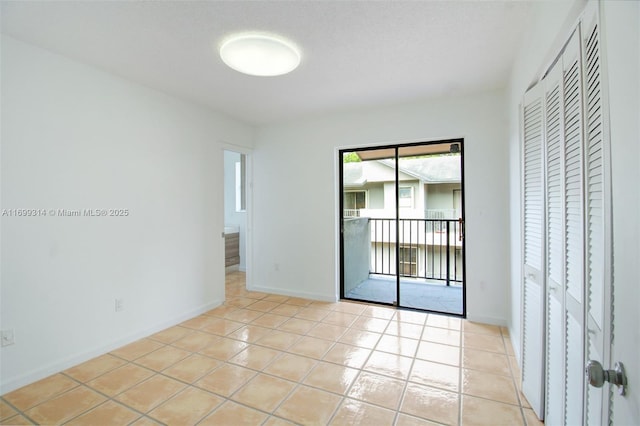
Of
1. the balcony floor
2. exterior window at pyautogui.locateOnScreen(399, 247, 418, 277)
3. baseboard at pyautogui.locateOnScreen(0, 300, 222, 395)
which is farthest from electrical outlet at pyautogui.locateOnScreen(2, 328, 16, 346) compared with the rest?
exterior window at pyautogui.locateOnScreen(399, 247, 418, 277)

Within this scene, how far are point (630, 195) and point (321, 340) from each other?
2657mm

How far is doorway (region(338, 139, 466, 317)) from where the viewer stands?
370 centimetres

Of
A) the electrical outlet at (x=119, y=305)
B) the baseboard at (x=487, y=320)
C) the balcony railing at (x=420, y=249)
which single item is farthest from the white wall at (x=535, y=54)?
the electrical outlet at (x=119, y=305)

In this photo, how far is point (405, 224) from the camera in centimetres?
461

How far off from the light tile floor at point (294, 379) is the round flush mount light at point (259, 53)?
7.85 ft

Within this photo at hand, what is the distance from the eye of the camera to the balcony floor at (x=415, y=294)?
3.81 meters

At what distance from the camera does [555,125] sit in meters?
1.45

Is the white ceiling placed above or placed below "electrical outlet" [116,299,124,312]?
above

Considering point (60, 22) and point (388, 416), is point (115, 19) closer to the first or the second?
point (60, 22)

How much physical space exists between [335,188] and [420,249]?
1.78m

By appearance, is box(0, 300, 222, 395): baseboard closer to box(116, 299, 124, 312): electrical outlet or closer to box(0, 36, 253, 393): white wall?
box(0, 36, 253, 393): white wall

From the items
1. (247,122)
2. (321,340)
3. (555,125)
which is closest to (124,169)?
(247,122)

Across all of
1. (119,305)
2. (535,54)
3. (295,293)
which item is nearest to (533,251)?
(535,54)

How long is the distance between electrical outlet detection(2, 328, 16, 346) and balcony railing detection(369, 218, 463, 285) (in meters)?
3.90
